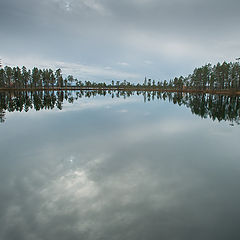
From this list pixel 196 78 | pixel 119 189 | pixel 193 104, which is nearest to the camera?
pixel 119 189

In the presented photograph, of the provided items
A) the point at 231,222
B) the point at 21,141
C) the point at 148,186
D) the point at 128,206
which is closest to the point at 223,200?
the point at 231,222

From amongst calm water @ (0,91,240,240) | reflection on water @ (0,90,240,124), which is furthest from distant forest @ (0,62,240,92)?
calm water @ (0,91,240,240)

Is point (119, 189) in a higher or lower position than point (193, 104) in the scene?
lower

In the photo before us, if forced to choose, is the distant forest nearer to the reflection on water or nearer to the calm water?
the reflection on water

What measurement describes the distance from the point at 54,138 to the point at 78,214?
12486mm

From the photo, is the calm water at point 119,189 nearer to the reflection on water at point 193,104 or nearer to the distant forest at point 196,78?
the reflection on water at point 193,104

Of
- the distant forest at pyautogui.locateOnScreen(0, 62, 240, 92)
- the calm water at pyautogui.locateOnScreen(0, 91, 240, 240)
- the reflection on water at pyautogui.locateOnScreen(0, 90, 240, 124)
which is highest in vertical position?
the distant forest at pyautogui.locateOnScreen(0, 62, 240, 92)

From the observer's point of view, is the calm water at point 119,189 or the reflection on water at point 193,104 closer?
the calm water at point 119,189

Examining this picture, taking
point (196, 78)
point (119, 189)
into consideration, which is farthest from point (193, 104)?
point (196, 78)

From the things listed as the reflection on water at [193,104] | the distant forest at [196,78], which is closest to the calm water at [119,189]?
the reflection on water at [193,104]

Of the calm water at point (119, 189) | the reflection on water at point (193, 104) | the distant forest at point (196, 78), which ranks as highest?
the distant forest at point (196, 78)

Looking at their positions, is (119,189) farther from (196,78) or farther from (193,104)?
(196,78)

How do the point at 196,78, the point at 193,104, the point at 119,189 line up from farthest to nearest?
1. the point at 196,78
2. the point at 193,104
3. the point at 119,189

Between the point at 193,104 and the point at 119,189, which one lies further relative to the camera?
the point at 193,104
